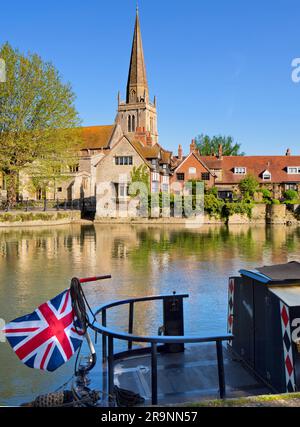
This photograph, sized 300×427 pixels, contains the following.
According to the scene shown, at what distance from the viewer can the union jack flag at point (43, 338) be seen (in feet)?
22.0

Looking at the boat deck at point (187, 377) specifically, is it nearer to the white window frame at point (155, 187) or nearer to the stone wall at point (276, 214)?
the white window frame at point (155, 187)

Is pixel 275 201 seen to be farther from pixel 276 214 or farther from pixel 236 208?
pixel 236 208

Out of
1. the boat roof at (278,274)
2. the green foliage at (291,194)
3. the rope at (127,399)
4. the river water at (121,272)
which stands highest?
the green foliage at (291,194)

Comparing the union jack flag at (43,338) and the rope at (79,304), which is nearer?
the union jack flag at (43,338)

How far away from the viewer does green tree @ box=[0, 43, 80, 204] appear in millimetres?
46406

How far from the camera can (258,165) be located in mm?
71312

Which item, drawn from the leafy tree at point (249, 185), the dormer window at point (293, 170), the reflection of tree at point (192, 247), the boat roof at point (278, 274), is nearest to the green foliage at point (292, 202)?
the leafy tree at point (249, 185)

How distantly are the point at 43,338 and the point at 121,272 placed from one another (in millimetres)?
13390

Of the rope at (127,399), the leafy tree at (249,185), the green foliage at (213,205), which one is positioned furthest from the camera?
the leafy tree at (249,185)

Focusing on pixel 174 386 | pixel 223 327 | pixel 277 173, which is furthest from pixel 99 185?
pixel 174 386

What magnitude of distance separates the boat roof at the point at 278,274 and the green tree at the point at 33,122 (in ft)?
139

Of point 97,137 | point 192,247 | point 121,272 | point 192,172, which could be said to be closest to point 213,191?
point 192,172

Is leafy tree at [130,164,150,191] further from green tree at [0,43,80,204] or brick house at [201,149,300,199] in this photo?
brick house at [201,149,300,199]

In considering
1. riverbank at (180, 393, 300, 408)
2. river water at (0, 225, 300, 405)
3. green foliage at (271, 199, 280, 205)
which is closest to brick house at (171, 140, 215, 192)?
green foliage at (271, 199, 280, 205)
